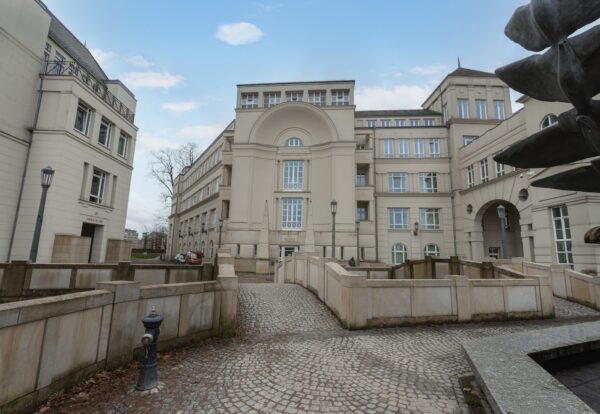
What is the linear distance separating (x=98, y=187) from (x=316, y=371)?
20.7 m

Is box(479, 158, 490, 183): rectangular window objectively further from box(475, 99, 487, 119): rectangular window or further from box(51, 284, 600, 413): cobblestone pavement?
box(51, 284, 600, 413): cobblestone pavement

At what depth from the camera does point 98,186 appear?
781 inches

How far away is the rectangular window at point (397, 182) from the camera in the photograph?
34312mm

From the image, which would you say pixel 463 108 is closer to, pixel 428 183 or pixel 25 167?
pixel 428 183

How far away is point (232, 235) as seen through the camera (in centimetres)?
3058

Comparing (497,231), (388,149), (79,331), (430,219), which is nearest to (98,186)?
(79,331)

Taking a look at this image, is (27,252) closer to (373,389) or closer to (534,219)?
A: (373,389)

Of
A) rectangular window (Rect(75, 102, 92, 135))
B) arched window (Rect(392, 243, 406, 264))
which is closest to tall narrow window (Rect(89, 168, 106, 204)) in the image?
rectangular window (Rect(75, 102, 92, 135))

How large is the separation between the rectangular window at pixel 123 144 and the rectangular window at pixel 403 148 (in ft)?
93.5

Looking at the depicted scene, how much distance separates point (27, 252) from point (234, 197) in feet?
58.3

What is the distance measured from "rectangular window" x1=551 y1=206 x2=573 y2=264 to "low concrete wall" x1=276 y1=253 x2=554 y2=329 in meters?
9.99

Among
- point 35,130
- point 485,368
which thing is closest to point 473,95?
point 485,368

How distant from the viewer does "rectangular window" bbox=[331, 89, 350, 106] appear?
3356 centimetres

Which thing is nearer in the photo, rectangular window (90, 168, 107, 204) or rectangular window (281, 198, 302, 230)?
rectangular window (90, 168, 107, 204)
